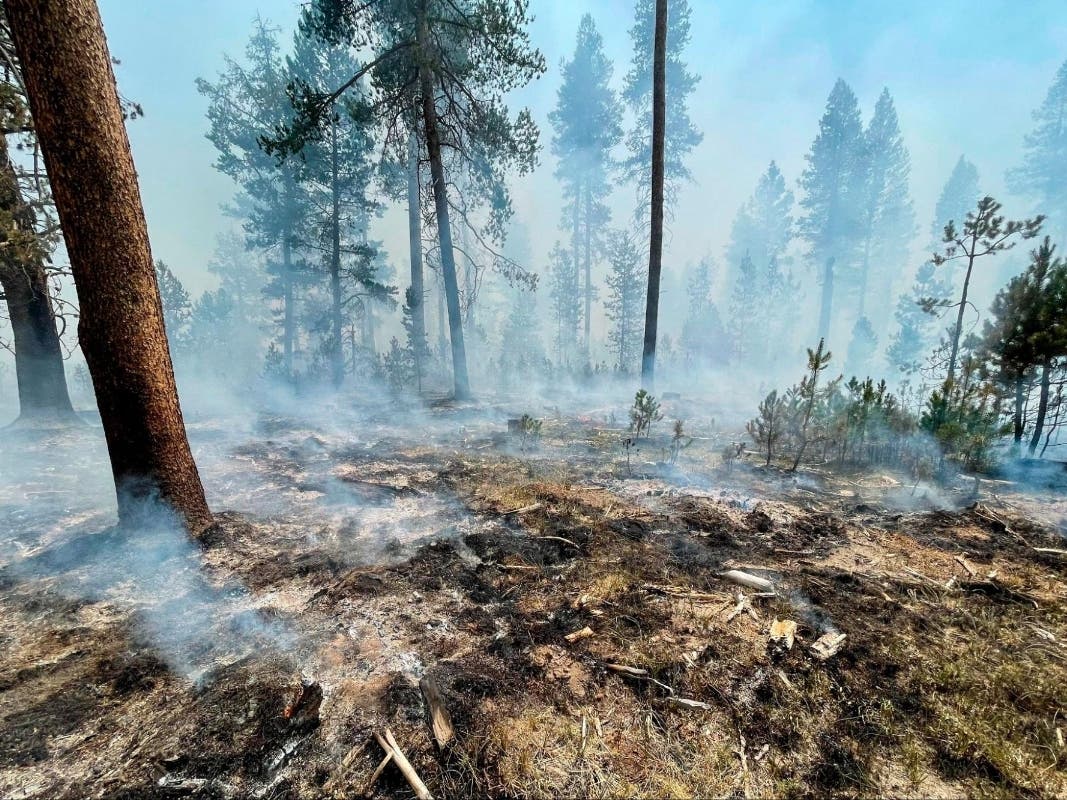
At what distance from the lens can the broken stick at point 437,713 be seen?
2035 mm

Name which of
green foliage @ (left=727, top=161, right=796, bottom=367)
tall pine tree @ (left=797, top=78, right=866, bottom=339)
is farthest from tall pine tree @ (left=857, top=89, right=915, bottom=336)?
green foliage @ (left=727, top=161, right=796, bottom=367)

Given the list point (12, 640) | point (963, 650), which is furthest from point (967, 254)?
point (12, 640)

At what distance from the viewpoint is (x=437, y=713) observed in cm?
215

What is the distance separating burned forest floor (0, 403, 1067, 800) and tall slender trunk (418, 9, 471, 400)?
8.52 meters

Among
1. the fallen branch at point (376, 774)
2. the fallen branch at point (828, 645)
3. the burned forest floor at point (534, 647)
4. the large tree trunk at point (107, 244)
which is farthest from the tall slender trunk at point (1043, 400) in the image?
the large tree trunk at point (107, 244)

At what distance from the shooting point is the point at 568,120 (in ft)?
94.3

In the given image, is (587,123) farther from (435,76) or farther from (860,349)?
(860,349)

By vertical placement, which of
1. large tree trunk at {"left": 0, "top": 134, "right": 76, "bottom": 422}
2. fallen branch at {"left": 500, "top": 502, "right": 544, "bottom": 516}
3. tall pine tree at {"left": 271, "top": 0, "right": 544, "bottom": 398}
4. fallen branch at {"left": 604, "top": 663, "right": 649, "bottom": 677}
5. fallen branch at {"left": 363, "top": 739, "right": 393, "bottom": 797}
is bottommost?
fallen branch at {"left": 500, "top": 502, "right": 544, "bottom": 516}

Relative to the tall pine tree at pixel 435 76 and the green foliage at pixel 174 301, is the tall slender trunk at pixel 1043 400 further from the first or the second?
the green foliage at pixel 174 301

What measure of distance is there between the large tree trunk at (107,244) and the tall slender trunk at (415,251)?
507 inches

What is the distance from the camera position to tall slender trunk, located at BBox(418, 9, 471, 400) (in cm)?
1077

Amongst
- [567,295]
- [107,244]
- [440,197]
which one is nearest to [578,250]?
[567,295]

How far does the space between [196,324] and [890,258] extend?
69173mm

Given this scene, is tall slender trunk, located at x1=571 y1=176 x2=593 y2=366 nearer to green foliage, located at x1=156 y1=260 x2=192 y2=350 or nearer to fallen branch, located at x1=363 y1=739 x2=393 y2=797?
green foliage, located at x1=156 y1=260 x2=192 y2=350
